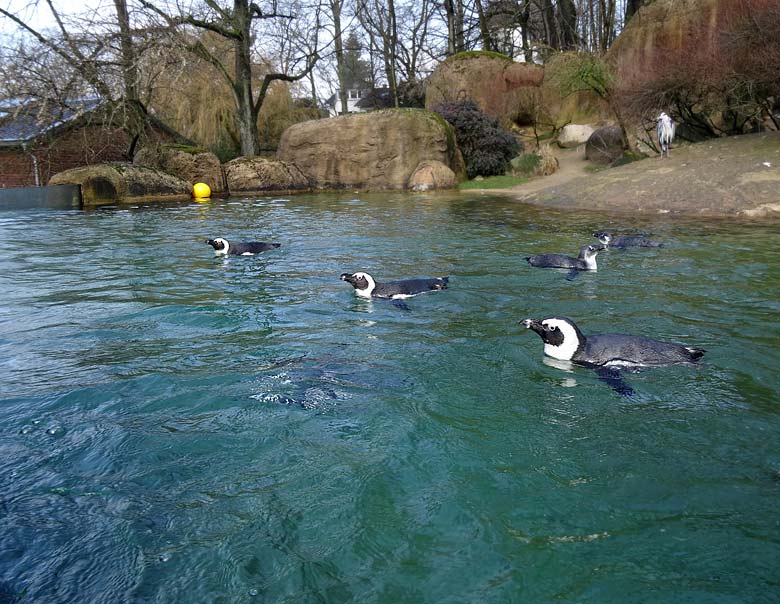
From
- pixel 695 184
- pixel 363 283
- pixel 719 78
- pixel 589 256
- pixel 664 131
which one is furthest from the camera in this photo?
pixel 664 131

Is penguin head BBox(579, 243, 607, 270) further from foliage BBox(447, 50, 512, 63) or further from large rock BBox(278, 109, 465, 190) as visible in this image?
foliage BBox(447, 50, 512, 63)

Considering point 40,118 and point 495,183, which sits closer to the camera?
point 40,118

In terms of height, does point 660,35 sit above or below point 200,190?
above

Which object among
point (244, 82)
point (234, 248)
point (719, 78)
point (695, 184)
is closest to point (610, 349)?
point (234, 248)

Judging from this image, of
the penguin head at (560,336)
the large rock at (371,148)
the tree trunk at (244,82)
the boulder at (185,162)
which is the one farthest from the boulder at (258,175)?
the penguin head at (560,336)

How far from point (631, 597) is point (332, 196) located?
18.5m

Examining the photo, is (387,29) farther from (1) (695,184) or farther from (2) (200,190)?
(1) (695,184)

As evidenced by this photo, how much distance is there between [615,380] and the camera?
4051 millimetres

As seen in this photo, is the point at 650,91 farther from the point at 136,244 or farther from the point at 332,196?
the point at 136,244

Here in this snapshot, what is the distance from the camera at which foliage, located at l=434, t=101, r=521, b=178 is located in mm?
22078

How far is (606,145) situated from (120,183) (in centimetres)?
1460

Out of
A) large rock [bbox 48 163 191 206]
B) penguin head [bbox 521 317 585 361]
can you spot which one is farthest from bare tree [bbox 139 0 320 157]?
penguin head [bbox 521 317 585 361]

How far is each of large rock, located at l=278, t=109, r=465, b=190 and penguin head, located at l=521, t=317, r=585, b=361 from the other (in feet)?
57.6

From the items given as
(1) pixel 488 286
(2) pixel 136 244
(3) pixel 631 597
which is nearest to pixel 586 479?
(3) pixel 631 597
